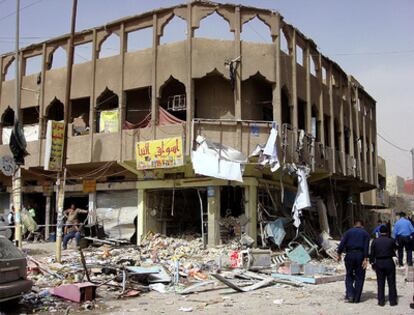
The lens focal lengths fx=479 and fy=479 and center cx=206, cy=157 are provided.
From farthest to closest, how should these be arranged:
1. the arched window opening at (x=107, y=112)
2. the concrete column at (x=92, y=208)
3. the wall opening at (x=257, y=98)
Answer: the concrete column at (x=92, y=208)
the arched window opening at (x=107, y=112)
the wall opening at (x=257, y=98)

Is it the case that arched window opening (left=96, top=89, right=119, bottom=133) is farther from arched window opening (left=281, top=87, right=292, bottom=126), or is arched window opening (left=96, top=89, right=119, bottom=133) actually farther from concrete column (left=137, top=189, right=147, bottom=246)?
arched window opening (left=281, top=87, right=292, bottom=126)

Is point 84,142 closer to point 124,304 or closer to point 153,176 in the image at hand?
point 153,176

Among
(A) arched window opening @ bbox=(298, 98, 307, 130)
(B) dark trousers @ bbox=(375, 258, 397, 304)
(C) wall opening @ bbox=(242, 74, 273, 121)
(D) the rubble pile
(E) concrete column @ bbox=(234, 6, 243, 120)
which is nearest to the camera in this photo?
(B) dark trousers @ bbox=(375, 258, 397, 304)

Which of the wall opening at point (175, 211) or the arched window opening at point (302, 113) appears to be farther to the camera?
the arched window opening at point (302, 113)

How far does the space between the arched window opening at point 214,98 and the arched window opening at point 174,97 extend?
2.21ft

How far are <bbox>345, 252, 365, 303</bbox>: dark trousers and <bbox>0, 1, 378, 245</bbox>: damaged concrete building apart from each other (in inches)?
307

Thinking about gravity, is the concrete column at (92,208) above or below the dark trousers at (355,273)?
above

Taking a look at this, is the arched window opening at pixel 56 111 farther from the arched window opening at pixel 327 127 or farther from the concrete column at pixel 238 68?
the arched window opening at pixel 327 127

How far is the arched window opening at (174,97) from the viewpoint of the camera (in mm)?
18844

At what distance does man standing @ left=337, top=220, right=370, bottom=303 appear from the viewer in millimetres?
8867

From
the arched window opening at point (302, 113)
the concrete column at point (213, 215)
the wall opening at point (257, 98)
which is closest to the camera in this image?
the concrete column at point (213, 215)

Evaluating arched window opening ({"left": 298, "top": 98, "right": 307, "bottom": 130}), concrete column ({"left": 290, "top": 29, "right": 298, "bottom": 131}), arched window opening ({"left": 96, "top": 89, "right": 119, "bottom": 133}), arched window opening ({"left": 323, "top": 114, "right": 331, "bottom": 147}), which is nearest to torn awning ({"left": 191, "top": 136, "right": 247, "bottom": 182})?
concrete column ({"left": 290, "top": 29, "right": 298, "bottom": 131})

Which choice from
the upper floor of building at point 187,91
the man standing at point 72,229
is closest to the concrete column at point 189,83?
the upper floor of building at point 187,91

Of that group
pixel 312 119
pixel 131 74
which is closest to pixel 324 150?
pixel 312 119
